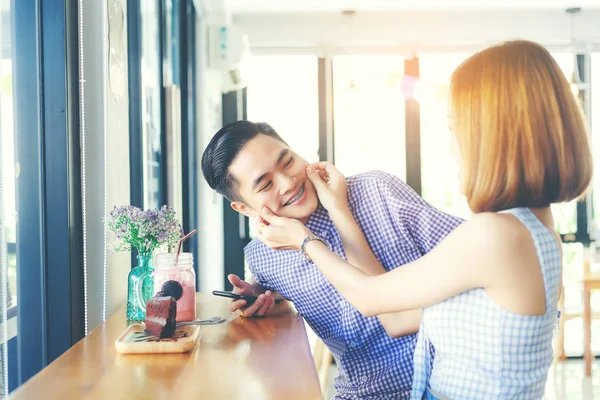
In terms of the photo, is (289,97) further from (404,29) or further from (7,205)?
(7,205)

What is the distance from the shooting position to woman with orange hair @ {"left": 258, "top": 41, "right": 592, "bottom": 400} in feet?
2.91

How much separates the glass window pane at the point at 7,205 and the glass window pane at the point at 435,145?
383cm

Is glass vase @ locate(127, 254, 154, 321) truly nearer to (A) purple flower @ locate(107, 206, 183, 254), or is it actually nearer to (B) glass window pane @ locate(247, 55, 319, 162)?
(A) purple flower @ locate(107, 206, 183, 254)

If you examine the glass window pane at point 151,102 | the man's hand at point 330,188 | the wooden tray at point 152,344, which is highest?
the glass window pane at point 151,102

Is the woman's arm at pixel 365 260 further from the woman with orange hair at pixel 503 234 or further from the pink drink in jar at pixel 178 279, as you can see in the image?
the pink drink in jar at pixel 178 279

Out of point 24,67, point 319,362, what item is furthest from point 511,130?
point 319,362

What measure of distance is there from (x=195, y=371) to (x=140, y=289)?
0.48 metres

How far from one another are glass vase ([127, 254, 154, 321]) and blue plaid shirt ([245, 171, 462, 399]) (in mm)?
326

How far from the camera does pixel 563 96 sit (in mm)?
912

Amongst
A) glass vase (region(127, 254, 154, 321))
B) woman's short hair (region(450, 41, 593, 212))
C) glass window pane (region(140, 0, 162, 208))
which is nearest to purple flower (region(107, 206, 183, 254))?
glass vase (region(127, 254, 154, 321))

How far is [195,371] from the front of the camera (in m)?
0.98

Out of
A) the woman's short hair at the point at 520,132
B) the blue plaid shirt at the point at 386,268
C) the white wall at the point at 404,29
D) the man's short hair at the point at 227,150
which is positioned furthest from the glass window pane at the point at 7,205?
the white wall at the point at 404,29

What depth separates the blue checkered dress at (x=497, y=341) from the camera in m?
0.90

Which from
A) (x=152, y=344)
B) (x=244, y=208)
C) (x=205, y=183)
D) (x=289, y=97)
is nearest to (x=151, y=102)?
(x=244, y=208)
